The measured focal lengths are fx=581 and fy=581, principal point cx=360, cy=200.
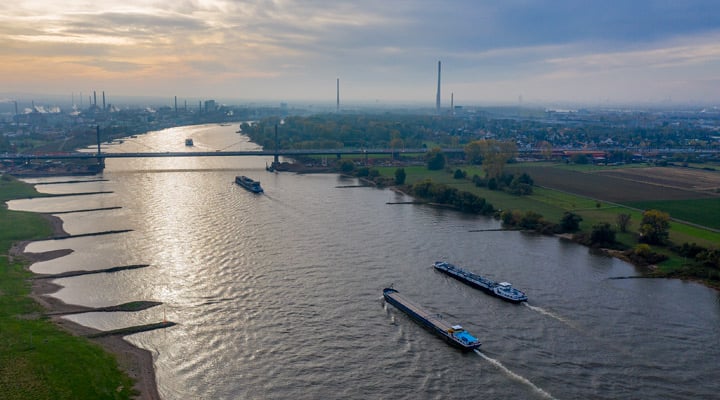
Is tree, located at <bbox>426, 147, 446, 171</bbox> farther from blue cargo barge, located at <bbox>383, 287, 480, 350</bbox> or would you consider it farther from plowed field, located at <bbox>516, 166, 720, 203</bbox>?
blue cargo barge, located at <bbox>383, 287, 480, 350</bbox>

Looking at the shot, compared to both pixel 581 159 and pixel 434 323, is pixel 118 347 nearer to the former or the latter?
pixel 434 323

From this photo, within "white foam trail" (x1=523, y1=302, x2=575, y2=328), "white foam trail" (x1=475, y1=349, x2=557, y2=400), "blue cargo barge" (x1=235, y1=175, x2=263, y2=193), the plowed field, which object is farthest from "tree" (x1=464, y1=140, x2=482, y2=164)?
"white foam trail" (x1=475, y1=349, x2=557, y2=400)

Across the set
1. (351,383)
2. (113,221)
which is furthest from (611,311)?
(113,221)

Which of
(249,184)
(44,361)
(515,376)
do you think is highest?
(249,184)

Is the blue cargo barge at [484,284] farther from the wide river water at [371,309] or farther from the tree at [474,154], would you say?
the tree at [474,154]

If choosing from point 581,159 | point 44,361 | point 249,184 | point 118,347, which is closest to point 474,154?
point 581,159

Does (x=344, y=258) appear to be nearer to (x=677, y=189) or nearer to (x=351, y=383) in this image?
(x=351, y=383)
